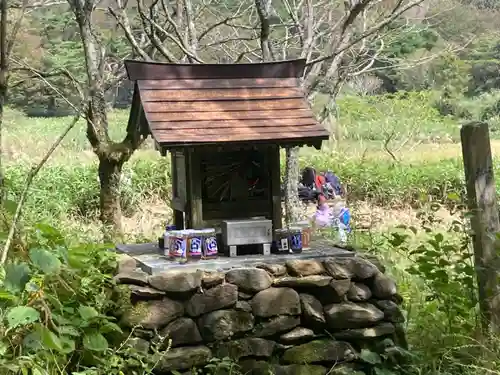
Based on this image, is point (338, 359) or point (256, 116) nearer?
point (338, 359)

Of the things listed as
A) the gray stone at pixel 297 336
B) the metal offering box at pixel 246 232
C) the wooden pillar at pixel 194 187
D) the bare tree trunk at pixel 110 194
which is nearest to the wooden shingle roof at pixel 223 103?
the wooden pillar at pixel 194 187

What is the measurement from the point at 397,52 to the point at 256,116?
12.3 metres

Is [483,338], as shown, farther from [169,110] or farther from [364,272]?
[169,110]

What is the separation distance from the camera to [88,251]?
128 inches

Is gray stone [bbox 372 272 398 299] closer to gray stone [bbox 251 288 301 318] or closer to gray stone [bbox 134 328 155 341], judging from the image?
gray stone [bbox 251 288 301 318]

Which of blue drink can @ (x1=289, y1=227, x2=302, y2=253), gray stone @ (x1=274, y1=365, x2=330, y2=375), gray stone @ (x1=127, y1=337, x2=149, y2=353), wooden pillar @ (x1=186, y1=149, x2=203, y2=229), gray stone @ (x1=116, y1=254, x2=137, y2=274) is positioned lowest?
gray stone @ (x1=274, y1=365, x2=330, y2=375)

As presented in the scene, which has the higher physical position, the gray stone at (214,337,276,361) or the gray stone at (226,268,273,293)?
the gray stone at (226,268,273,293)

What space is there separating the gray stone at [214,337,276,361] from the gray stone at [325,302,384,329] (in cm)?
37

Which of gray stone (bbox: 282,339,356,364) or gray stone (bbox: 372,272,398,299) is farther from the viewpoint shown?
gray stone (bbox: 372,272,398,299)

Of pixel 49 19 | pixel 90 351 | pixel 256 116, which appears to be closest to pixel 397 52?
pixel 49 19

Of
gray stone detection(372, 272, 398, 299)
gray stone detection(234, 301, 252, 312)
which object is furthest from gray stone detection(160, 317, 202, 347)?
gray stone detection(372, 272, 398, 299)

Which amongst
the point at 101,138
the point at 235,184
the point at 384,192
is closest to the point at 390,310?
the point at 235,184

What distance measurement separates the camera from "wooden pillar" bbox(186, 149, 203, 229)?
11.5 ft

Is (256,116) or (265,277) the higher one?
(256,116)
